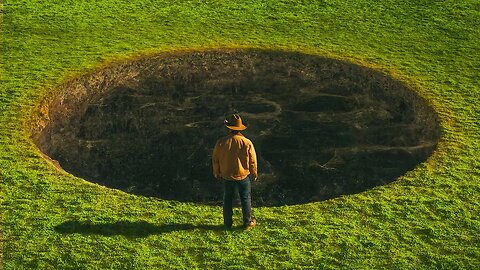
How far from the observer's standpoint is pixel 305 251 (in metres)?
8.64

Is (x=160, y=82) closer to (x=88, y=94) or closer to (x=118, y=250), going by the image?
(x=88, y=94)

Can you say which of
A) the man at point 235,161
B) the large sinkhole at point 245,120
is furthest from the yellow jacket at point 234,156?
the large sinkhole at point 245,120

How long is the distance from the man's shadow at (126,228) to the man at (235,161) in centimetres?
57

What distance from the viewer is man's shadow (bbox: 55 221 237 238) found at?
9.02 m

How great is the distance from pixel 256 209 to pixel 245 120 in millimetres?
4166

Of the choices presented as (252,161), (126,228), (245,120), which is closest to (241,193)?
(252,161)

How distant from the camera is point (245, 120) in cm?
1359

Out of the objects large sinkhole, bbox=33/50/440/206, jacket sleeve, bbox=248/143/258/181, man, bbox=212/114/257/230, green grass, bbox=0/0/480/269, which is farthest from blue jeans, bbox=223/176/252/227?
large sinkhole, bbox=33/50/440/206

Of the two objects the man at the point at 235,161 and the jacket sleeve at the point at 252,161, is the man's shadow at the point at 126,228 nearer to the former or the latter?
the man at the point at 235,161

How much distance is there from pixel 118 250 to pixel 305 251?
2.34 meters

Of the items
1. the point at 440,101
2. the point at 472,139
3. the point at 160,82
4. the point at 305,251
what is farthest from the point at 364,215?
the point at 160,82

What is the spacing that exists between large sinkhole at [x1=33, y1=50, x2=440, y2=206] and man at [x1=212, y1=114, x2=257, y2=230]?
6.91ft

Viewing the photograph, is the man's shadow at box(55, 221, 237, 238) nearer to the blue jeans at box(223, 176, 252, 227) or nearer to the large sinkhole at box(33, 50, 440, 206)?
the blue jeans at box(223, 176, 252, 227)

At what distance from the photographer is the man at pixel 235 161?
28.7 feet
